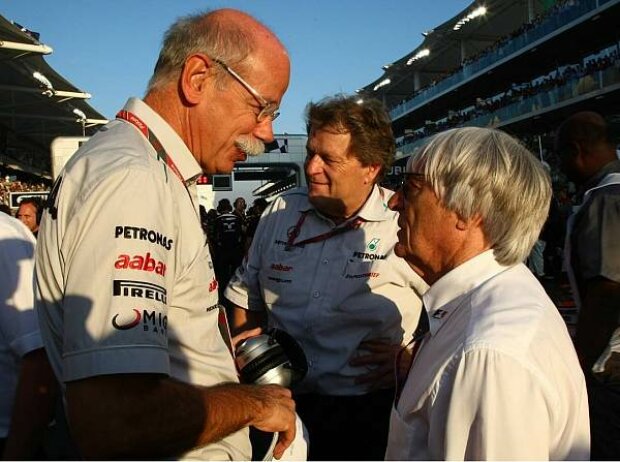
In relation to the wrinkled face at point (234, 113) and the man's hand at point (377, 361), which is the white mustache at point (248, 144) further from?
the man's hand at point (377, 361)

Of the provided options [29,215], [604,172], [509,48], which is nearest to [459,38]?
[509,48]

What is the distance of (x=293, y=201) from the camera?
3199mm

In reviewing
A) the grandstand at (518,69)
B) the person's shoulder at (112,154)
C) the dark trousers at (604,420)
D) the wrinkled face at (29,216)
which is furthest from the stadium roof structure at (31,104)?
the person's shoulder at (112,154)

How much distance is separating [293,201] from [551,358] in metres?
1.89

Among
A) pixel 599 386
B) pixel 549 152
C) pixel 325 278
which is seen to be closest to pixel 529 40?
pixel 549 152

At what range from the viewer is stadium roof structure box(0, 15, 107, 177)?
21.8 metres

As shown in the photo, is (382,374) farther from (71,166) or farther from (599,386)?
(599,386)

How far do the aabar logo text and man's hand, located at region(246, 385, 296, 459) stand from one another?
0.52 metres

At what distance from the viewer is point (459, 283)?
1815 millimetres

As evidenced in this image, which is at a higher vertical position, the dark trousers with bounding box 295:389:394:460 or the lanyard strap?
the lanyard strap

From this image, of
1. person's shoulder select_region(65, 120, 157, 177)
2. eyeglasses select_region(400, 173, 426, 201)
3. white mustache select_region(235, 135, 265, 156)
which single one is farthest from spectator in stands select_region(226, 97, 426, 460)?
person's shoulder select_region(65, 120, 157, 177)

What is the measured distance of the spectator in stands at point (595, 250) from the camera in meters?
3.71

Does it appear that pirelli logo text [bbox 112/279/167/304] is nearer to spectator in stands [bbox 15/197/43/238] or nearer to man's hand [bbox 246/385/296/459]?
man's hand [bbox 246/385/296/459]

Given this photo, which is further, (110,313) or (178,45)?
(178,45)
